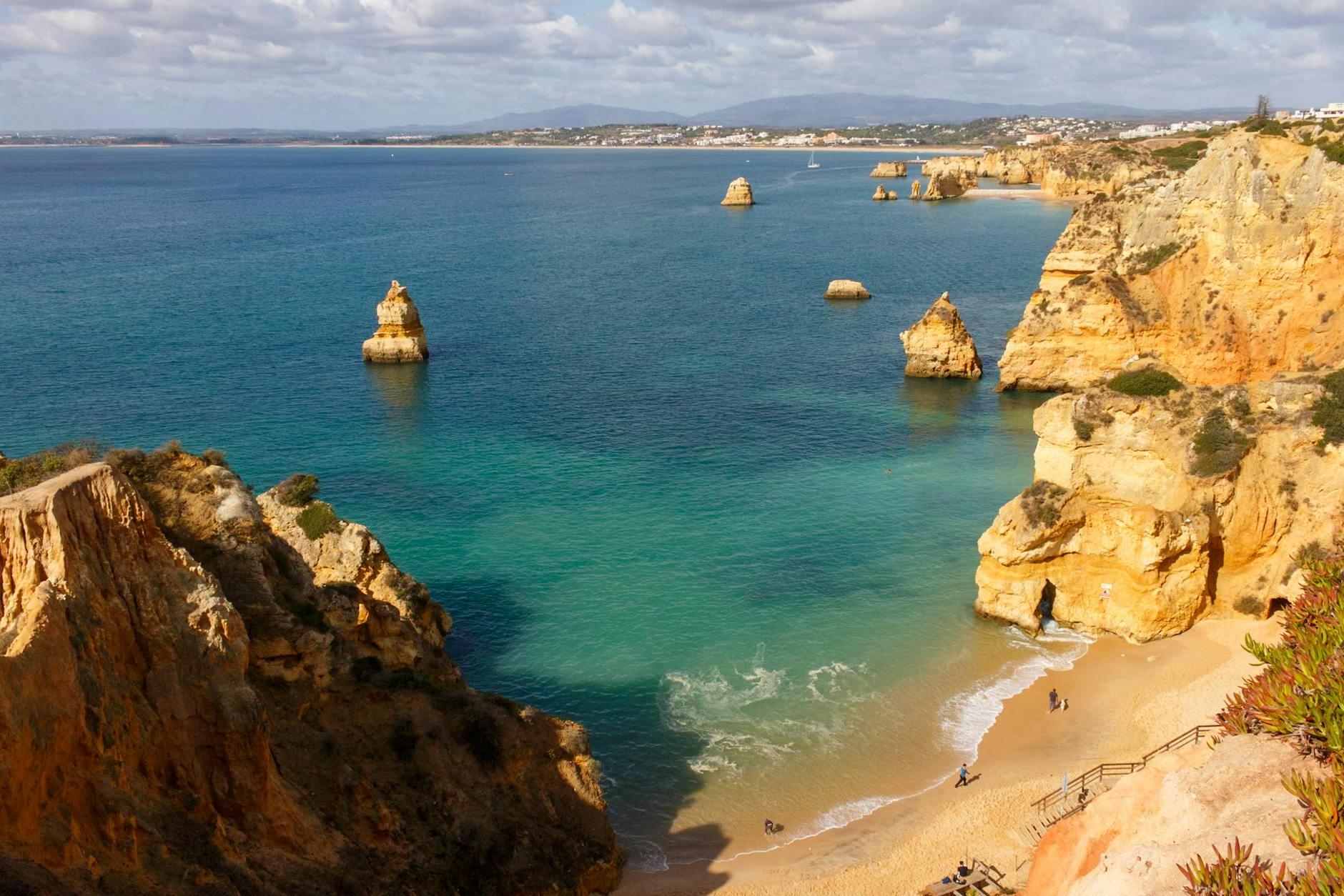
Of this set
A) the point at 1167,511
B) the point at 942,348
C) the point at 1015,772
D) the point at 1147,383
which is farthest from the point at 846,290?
the point at 1015,772

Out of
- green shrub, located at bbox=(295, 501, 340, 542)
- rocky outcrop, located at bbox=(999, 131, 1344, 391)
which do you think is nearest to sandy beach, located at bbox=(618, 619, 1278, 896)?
rocky outcrop, located at bbox=(999, 131, 1344, 391)

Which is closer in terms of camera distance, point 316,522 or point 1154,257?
point 316,522

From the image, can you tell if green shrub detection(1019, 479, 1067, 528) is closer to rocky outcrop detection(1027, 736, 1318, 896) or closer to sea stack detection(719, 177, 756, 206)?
rocky outcrop detection(1027, 736, 1318, 896)

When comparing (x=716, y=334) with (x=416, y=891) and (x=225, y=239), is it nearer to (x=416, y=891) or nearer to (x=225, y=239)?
(x=416, y=891)

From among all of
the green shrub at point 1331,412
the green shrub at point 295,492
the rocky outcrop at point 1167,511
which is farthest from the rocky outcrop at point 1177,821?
the green shrub at point 295,492

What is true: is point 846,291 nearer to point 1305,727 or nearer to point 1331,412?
point 1331,412

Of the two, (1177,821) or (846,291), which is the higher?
(846,291)

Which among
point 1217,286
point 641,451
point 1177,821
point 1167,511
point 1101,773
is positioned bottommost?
point 1101,773
